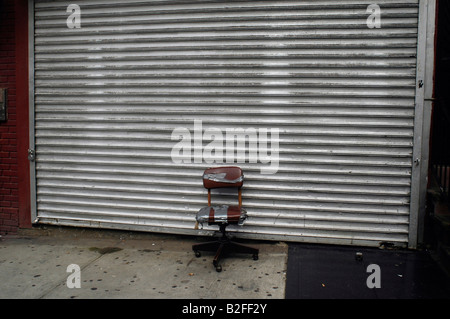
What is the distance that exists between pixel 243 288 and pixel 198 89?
2.75 metres

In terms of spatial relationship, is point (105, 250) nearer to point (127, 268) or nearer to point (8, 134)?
point (127, 268)

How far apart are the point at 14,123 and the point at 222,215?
372 centimetres

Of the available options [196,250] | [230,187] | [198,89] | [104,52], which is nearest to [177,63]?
[198,89]

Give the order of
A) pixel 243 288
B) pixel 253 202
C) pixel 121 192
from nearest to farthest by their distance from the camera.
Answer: pixel 243 288
pixel 253 202
pixel 121 192

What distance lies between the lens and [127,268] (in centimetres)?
424

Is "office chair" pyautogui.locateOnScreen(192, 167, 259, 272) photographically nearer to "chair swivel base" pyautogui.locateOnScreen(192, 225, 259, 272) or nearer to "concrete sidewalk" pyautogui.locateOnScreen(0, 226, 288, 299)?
"chair swivel base" pyautogui.locateOnScreen(192, 225, 259, 272)

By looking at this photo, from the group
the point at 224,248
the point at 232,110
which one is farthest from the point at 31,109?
the point at 224,248

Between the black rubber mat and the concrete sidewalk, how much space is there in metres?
0.21

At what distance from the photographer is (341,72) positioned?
4.68m

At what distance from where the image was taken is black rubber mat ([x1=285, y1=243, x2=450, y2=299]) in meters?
3.58

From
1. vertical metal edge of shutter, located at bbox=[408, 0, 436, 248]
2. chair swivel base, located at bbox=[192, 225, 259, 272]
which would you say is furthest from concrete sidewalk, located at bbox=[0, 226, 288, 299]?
vertical metal edge of shutter, located at bbox=[408, 0, 436, 248]

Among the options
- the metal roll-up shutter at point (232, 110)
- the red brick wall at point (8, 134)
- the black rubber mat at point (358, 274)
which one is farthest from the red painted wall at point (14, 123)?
the black rubber mat at point (358, 274)
